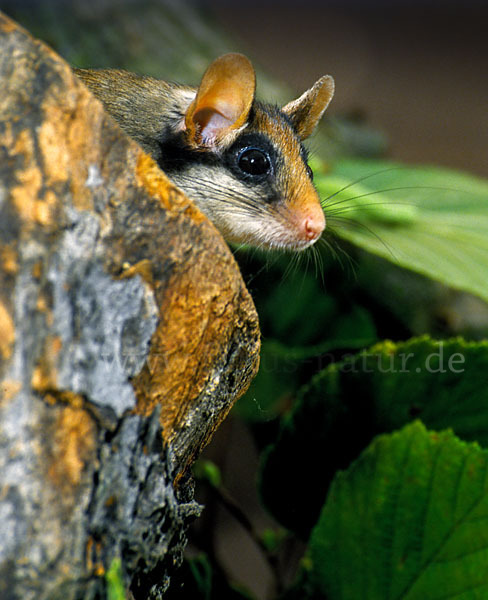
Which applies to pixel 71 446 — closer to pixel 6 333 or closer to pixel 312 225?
pixel 6 333

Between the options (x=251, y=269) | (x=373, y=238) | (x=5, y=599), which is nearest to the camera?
(x=5, y=599)

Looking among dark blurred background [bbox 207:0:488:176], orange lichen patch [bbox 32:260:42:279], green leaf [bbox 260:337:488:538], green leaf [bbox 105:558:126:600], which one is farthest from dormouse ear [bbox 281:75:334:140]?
dark blurred background [bbox 207:0:488:176]

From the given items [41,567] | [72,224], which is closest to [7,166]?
[72,224]

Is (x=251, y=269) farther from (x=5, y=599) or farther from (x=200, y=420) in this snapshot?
(x=5, y=599)

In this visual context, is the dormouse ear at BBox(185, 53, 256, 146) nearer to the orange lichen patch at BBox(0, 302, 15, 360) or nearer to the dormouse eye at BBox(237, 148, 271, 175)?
the dormouse eye at BBox(237, 148, 271, 175)

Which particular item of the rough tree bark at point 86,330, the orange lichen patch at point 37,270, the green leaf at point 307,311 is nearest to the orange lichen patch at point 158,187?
the rough tree bark at point 86,330

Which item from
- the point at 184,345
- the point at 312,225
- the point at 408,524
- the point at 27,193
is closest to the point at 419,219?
the point at 312,225

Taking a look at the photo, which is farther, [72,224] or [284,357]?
[284,357]
